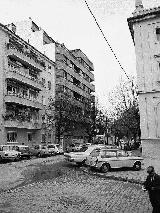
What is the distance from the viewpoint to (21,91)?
41156 mm

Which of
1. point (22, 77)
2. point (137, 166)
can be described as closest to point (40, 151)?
point (22, 77)

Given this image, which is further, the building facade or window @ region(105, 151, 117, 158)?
the building facade

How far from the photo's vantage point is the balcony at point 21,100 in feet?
120

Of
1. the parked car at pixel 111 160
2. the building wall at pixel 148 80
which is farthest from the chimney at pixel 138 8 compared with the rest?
the parked car at pixel 111 160

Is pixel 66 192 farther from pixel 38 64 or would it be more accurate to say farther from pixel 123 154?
pixel 38 64

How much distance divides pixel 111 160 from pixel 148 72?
6616 mm

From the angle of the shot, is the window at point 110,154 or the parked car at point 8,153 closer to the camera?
the window at point 110,154

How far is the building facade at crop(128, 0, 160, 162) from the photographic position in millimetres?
20359

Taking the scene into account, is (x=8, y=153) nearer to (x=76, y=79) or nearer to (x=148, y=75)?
(x=148, y=75)

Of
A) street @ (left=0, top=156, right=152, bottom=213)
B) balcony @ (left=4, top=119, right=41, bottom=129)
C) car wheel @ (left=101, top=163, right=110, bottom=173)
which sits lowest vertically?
street @ (left=0, top=156, right=152, bottom=213)

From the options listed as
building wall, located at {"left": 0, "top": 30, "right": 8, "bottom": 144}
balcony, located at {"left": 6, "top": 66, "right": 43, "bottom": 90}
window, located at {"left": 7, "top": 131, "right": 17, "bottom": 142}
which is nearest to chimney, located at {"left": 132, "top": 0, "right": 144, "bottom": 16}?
balcony, located at {"left": 6, "top": 66, "right": 43, "bottom": 90}

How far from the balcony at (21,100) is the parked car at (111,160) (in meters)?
19.4

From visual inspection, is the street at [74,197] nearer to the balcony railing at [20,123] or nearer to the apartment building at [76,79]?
the balcony railing at [20,123]

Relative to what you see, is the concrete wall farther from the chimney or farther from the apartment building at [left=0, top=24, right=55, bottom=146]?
the apartment building at [left=0, top=24, right=55, bottom=146]
